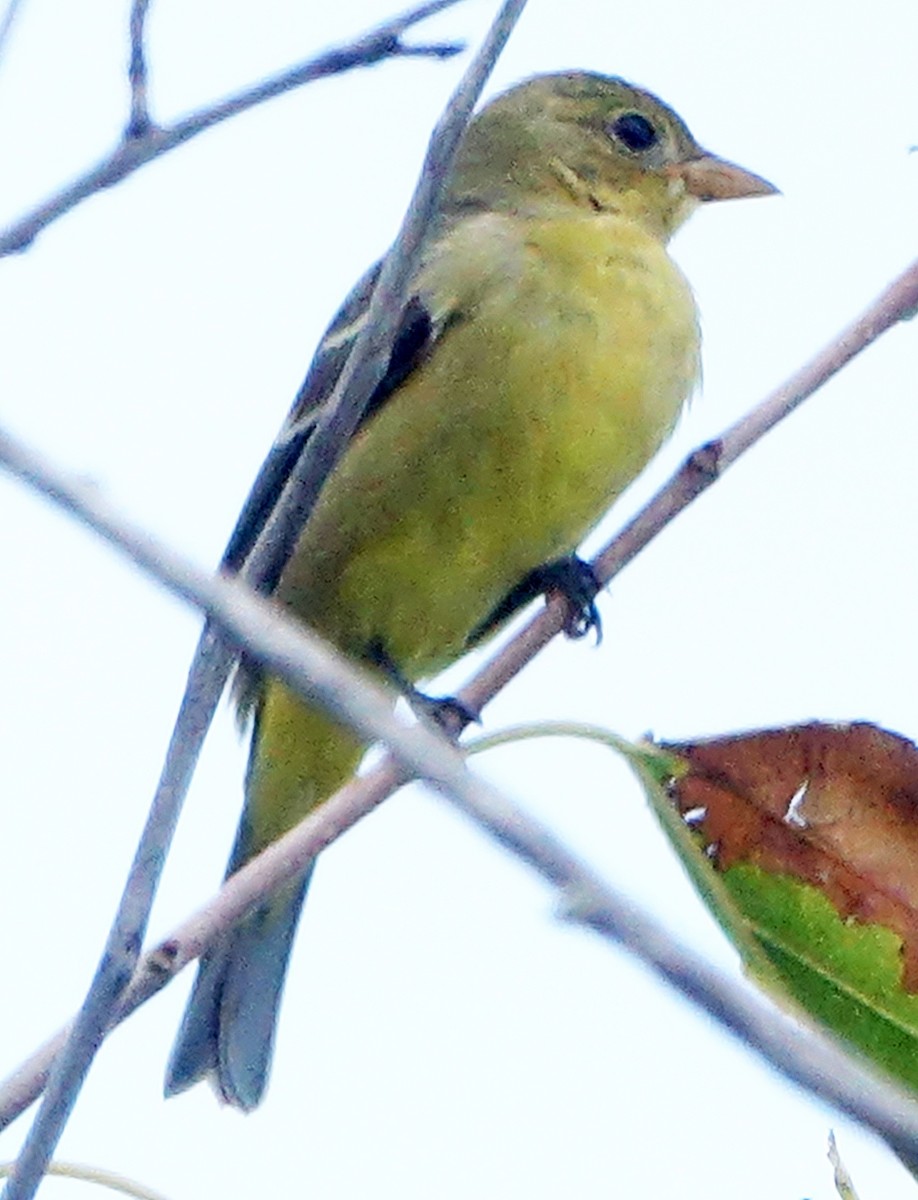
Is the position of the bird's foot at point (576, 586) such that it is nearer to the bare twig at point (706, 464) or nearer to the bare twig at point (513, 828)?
the bare twig at point (706, 464)

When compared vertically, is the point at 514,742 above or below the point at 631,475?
below

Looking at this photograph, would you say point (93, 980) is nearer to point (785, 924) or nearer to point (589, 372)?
point (785, 924)

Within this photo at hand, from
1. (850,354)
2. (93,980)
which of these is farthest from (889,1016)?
(93,980)

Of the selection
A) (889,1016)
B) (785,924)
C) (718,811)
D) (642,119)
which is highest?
(642,119)

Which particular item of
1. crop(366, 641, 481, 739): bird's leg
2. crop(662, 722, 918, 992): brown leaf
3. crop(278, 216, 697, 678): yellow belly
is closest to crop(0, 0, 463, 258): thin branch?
crop(662, 722, 918, 992): brown leaf

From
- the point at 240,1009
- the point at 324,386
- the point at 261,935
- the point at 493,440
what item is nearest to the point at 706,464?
the point at 493,440

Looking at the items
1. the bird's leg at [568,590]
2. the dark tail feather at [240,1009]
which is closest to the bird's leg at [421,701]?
the bird's leg at [568,590]

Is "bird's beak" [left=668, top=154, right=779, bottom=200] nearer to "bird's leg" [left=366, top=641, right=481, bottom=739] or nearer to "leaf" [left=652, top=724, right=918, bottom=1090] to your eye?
"bird's leg" [left=366, top=641, right=481, bottom=739]
